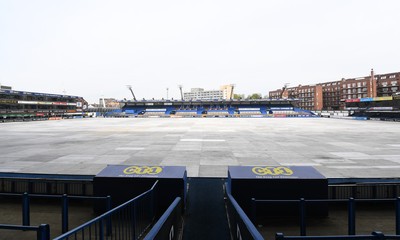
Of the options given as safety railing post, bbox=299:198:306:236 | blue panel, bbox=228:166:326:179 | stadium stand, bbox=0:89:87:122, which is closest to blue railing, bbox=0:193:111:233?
blue panel, bbox=228:166:326:179

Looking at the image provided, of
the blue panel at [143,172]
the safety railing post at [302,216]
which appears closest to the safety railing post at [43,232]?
the blue panel at [143,172]

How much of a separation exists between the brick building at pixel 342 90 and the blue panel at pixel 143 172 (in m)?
110

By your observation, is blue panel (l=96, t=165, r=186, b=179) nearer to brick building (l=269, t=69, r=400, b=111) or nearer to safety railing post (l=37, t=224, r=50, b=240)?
safety railing post (l=37, t=224, r=50, b=240)

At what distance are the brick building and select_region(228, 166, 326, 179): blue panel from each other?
107933mm

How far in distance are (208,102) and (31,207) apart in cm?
11168

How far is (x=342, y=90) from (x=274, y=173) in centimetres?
14710

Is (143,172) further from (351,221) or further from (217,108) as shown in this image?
(217,108)

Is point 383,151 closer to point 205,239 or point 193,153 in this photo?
point 193,153

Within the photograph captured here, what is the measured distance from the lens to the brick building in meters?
115

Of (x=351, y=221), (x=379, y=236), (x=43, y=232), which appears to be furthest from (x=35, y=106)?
(x=379, y=236)

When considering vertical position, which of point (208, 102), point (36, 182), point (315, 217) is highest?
point (208, 102)

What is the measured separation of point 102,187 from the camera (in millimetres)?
7672

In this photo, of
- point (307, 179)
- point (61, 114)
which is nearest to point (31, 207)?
point (307, 179)

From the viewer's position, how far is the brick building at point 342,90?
115 metres
